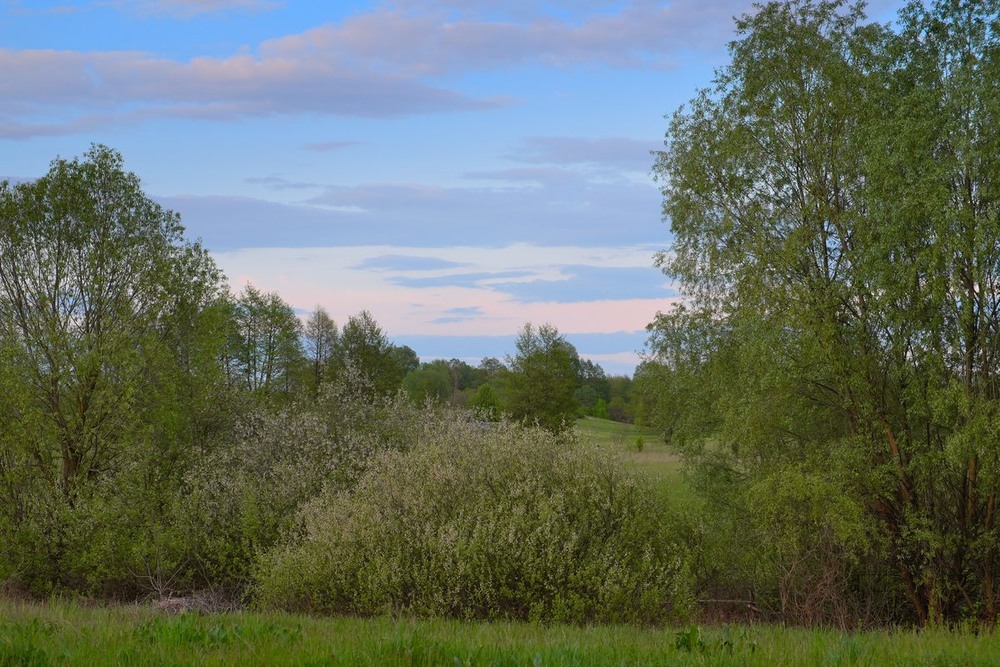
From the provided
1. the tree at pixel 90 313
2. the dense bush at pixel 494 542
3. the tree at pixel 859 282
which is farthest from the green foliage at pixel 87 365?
the tree at pixel 859 282

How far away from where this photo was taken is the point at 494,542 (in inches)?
601

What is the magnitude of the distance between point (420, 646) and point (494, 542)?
27.6 ft

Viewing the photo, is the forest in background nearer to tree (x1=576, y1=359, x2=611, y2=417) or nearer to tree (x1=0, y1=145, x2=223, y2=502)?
tree (x1=0, y1=145, x2=223, y2=502)

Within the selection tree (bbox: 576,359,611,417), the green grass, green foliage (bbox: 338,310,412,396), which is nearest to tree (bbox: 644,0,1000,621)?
the green grass

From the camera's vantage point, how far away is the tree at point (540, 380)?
5762 centimetres

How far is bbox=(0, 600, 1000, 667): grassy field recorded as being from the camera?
22.1ft

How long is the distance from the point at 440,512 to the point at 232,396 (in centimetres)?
1561

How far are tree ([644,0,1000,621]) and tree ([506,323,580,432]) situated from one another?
34032 mm

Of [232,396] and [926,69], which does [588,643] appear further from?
[232,396]

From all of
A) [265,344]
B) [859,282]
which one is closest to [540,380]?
[265,344]

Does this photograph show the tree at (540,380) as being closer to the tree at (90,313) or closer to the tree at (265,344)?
the tree at (265,344)

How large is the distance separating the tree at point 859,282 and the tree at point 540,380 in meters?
34.0

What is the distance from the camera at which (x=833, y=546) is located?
19.4 metres

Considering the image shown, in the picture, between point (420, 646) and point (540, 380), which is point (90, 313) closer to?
point (420, 646)
